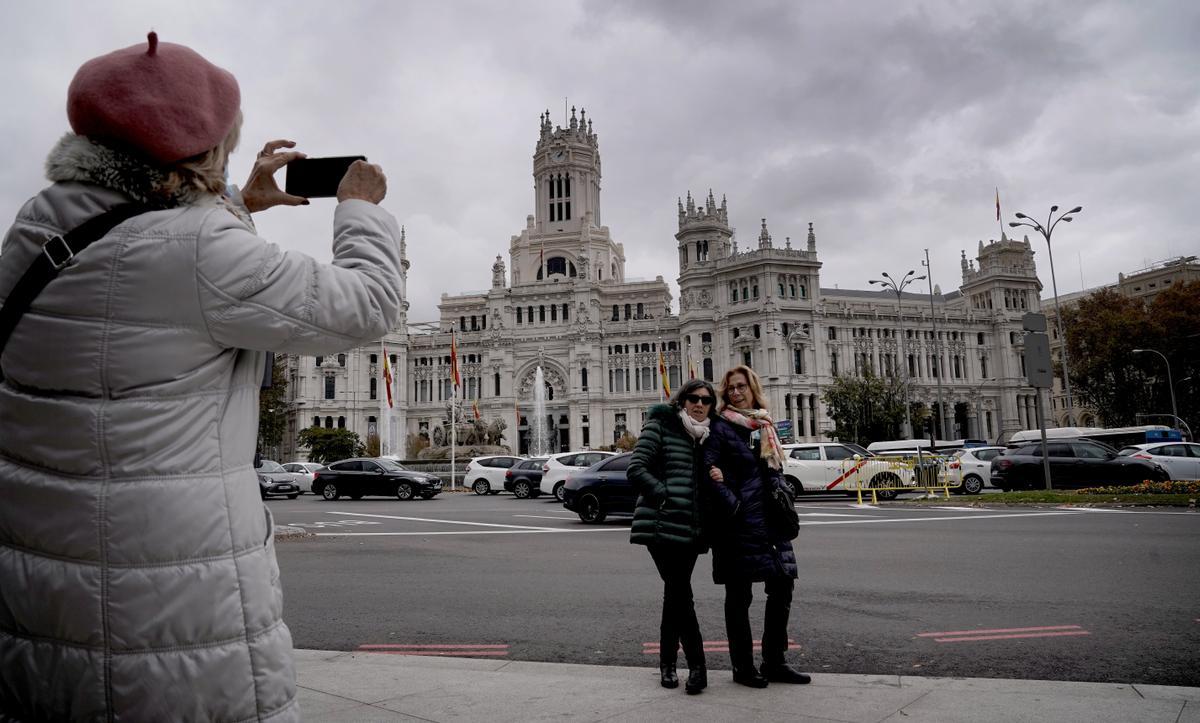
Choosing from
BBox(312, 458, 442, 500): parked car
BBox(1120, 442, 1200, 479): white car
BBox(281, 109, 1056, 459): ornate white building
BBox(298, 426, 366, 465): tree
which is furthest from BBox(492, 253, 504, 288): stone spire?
BBox(1120, 442, 1200, 479): white car

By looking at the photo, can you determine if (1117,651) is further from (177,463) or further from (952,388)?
(952,388)

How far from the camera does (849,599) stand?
777 centimetres

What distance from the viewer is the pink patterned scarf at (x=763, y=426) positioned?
5484 millimetres

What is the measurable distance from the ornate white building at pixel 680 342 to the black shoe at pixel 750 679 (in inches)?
2651

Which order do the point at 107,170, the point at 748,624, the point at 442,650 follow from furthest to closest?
the point at 442,650 → the point at 748,624 → the point at 107,170

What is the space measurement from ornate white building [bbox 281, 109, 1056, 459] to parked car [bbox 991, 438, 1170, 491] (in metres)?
47.1

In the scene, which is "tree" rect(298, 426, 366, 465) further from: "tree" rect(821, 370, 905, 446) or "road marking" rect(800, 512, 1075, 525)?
"road marking" rect(800, 512, 1075, 525)

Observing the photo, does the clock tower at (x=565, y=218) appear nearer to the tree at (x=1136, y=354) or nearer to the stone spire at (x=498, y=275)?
the stone spire at (x=498, y=275)

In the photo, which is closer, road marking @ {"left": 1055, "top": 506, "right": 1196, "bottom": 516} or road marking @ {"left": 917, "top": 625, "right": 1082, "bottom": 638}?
road marking @ {"left": 917, "top": 625, "right": 1082, "bottom": 638}

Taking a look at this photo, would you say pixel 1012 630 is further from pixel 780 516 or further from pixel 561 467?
pixel 561 467

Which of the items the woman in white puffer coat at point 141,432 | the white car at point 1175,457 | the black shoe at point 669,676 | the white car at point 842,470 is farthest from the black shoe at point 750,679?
the white car at point 1175,457

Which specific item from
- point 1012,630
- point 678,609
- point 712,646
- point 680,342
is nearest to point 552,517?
point 712,646

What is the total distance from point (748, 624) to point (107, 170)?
4.27 meters

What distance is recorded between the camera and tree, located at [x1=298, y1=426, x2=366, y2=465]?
2650 inches
